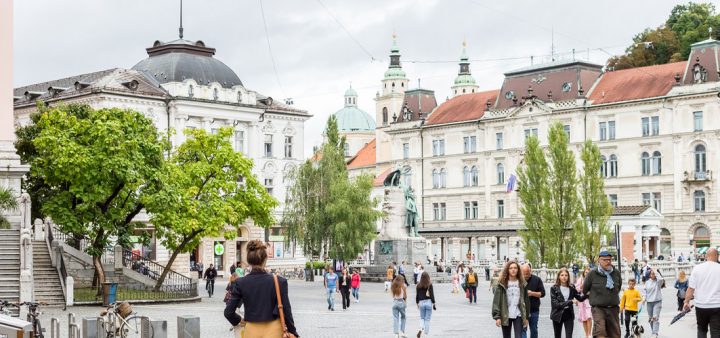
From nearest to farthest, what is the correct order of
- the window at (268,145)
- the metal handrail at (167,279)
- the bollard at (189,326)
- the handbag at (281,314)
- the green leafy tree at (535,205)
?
the handbag at (281,314), the bollard at (189,326), the metal handrail at (167,279), the green leafy tree at (535,205), the window at (268,145)

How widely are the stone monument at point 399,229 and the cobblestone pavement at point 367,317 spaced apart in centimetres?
1194

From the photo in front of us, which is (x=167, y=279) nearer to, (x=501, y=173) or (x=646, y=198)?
(x=646, y=198)

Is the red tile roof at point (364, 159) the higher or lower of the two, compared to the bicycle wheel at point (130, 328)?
higher

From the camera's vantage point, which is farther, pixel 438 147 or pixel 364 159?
pixel 364 159

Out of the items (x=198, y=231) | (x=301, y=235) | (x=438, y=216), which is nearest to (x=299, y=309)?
(x=198, y=231)

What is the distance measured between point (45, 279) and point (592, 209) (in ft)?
122

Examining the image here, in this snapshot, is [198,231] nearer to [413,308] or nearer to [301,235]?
[413,308]

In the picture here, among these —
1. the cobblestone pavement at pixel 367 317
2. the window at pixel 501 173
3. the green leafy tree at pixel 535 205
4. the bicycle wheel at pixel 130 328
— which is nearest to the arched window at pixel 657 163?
the window at pixel 501 173

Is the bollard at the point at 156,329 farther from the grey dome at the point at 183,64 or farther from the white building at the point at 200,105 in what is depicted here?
the grey dome at the point at 183,64

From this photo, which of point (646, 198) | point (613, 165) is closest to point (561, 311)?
point (646, 198)

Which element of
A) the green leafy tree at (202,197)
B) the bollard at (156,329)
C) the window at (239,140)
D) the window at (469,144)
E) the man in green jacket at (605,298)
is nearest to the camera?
the bollard at (156,329)

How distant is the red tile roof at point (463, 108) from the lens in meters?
110

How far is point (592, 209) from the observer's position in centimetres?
6800

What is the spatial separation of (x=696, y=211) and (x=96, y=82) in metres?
47.3
